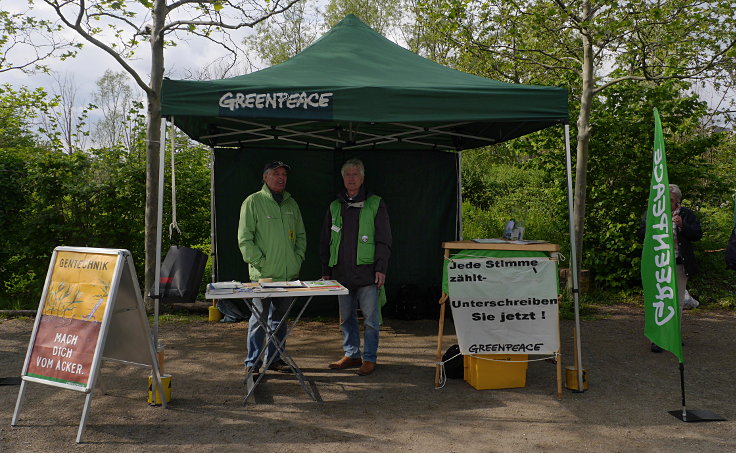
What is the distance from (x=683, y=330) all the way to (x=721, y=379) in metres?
1.97

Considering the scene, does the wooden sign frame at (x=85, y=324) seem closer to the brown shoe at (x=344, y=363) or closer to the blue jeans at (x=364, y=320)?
the brown shoe at (x=344, y=363)

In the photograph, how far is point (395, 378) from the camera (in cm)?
437

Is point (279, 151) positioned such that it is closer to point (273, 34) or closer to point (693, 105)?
point (693, 105)


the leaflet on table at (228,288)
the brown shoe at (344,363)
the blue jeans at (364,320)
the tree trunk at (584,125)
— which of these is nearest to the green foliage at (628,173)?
the tree trunk at (584,125)

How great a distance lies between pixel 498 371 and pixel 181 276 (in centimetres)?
230

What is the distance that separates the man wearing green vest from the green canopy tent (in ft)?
2.04

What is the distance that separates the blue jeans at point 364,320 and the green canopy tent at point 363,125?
1.37 metres

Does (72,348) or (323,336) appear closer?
(72,348)

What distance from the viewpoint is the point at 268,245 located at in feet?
13.9

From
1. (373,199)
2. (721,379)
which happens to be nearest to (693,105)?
(721,379)

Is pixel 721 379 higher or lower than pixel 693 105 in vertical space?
lower

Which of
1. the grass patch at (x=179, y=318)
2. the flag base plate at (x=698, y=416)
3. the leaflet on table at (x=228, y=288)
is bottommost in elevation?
the flag base plate at (x=698, y=416)

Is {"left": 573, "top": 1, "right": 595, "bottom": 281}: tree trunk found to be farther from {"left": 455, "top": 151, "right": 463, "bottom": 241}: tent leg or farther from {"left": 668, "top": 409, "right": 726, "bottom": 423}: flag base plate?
{"left": 668, "top": 409, "right": 726, "bottom": 423}: flag base plate

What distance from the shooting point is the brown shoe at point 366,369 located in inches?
175
